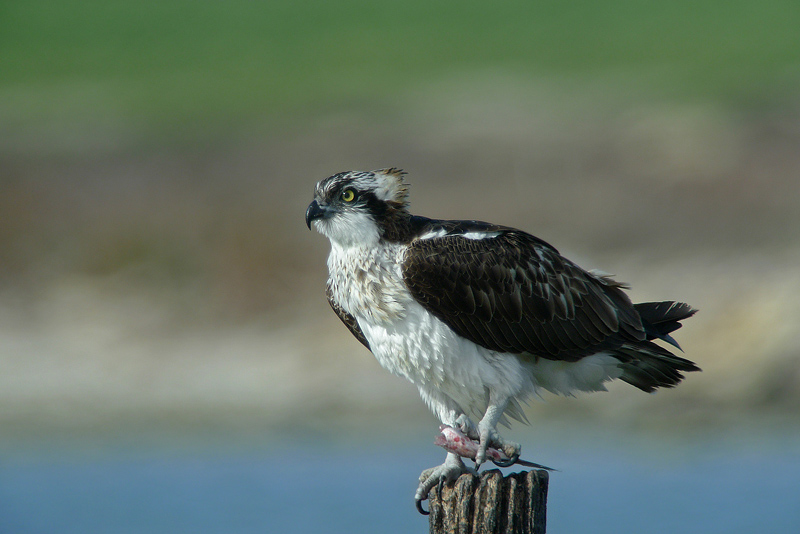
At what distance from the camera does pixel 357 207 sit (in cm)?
534

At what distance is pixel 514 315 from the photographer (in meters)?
5.27

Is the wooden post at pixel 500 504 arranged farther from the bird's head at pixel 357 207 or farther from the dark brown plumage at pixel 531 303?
the bird's head at pixel 357 207

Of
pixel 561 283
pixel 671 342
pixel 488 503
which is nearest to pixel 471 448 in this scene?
pixel 488 503

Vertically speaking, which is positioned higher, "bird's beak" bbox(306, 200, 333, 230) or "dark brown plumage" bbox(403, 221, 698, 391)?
"bird's beak" bbox(306, 200, 333, 230)

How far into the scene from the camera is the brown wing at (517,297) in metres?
5.09

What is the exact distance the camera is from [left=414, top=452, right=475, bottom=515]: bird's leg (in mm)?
4977

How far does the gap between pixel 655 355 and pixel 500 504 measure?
5.67ft

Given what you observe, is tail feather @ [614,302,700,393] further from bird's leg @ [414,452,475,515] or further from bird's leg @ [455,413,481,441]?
bird's leg @ [414,452,475,515]

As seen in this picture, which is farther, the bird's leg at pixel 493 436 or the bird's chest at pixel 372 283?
the bird's chest at pixel 372 283

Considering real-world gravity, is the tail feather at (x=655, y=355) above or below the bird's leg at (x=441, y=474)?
above

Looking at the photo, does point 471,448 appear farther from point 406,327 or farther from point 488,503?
point 406,327

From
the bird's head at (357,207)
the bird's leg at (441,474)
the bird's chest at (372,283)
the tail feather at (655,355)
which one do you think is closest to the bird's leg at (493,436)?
the bird's leg at (441,474)

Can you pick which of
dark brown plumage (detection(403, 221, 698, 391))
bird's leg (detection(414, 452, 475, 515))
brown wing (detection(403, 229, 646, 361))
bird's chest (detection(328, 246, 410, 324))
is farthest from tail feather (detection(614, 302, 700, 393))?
bird's chest (detection(328, 246, 410, 324))

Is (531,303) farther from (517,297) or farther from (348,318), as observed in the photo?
(348,318)
